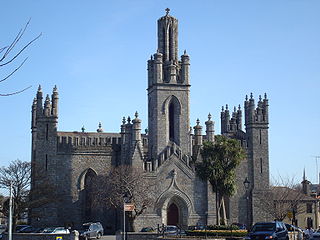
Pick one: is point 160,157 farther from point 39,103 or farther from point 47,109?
point 39,103

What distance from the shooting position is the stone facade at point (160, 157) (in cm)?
6850

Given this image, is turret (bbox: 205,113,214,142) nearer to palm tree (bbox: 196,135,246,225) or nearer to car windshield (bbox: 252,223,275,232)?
palm tree (bbox: 196,135,246,225)

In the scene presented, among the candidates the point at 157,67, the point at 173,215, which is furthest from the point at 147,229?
the point at 157,67

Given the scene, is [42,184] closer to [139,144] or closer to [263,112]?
[139,144]

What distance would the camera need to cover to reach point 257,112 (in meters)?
75.4

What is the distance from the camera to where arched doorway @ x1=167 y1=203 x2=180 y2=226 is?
69625mm

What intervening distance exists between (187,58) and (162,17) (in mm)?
5775

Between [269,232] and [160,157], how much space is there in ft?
113

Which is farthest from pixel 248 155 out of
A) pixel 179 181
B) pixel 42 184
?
pixel 42 184

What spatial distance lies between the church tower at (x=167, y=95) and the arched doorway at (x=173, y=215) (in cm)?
552

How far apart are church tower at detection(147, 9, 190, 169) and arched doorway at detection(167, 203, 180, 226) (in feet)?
18.1

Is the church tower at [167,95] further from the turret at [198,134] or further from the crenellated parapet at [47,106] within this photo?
the crenellated parapet at [47,106]

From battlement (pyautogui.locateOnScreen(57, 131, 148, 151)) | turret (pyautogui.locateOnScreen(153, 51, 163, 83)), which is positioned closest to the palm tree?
turret (pyautogui.locateOnScreen(153, 51, 163, 83))

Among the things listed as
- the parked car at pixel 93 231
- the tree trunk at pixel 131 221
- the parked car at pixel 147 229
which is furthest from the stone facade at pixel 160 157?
the parked car at pixel 93 231
